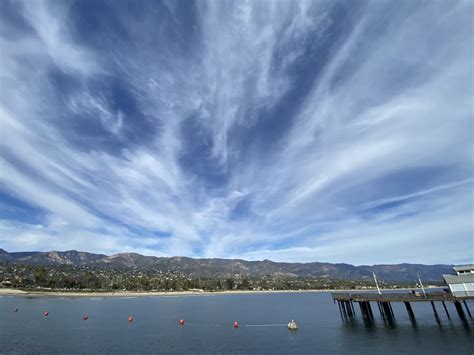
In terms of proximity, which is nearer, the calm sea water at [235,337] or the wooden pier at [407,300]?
the calm sea water at [235,337]

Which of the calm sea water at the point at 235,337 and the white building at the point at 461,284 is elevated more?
the white building at the point at 461,284

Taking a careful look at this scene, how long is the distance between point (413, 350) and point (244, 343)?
27328 mm

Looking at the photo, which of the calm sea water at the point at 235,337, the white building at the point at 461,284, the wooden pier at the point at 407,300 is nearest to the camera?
the calm sea water at the point at 235,337

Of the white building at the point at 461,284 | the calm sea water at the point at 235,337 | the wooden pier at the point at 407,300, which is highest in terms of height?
the white building at the point at 461,284

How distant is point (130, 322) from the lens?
78.3 metres

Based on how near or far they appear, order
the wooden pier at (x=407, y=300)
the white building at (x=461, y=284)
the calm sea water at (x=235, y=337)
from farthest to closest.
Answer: the wooden pier at (x=407, y=300) < the white building at (x=461, y=284) < the calm sea water at (x=235, y=337)

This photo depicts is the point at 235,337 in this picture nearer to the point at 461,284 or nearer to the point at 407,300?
the point at 407,300

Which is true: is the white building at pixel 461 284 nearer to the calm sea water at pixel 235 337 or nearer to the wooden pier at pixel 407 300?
the wooden pier at pixel 407 300

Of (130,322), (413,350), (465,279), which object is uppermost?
(465,279)

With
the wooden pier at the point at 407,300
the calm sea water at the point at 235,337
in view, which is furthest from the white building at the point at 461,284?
the calm sea water at the point at 235,337

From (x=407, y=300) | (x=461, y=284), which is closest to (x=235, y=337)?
(x=407, y=300)

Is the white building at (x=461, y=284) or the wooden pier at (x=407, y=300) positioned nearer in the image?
the white building at (x=461, y=284)

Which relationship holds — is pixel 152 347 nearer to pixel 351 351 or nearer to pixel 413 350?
pixel 351 351

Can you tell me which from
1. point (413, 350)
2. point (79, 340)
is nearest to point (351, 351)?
point (413, 350)
